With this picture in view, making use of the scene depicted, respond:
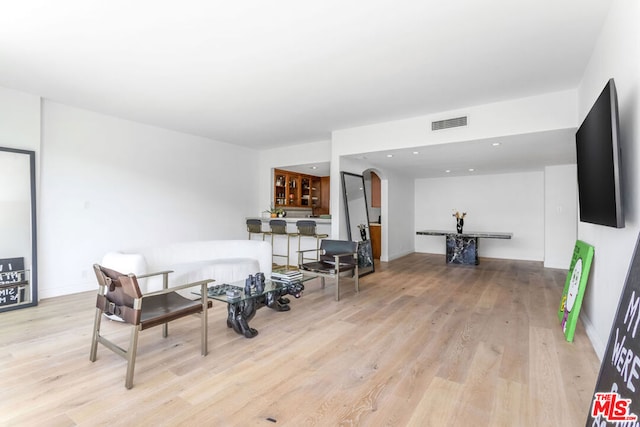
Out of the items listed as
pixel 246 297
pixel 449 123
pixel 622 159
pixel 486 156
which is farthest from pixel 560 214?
pixel 246 297

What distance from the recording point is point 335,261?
4250 millimetres

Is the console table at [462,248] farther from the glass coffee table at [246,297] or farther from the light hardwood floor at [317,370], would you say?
the glass coffee table at [246,297]

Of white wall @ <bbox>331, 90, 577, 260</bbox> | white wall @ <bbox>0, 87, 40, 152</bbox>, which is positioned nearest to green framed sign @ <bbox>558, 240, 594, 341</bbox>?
white wall @ <bbox>331, 90, 577, 260</bbox>

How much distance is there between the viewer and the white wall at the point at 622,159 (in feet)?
5.94

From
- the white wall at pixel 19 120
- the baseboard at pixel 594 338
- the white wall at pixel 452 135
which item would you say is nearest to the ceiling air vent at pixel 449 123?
the white wall at pixel 452 135

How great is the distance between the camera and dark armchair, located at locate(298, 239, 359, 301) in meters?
Result: 4.27

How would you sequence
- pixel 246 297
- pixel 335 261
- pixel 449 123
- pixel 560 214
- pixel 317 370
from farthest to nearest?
pixel 560 214
pixel 449 123
pixel 335 261
pixel 246 297
pixel 317 370

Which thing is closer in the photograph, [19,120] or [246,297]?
[246,297]

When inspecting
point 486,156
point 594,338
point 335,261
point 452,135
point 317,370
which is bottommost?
point 317,370

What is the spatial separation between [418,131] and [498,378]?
3.50 metres

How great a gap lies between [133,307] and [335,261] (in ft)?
8.56

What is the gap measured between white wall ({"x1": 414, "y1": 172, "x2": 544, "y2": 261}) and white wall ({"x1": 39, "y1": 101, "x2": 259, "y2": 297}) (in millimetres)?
5411

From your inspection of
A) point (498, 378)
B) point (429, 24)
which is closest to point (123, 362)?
point (498, 378)

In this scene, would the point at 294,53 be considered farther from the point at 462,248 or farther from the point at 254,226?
the point at 462,248
